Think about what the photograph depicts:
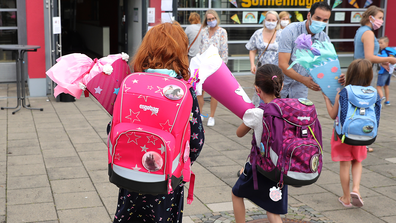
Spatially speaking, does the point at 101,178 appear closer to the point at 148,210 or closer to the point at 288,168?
the point at 148,210

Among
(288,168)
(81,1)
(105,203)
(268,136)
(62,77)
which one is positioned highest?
(81,1)

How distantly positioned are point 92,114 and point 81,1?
1360 cm

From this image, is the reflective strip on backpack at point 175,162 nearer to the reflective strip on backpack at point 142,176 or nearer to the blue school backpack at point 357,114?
the reflective strip on backpack at point 142,176

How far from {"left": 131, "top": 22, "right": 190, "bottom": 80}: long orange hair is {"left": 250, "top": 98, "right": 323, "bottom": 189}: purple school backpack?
2.33ft

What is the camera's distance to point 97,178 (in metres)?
4.81

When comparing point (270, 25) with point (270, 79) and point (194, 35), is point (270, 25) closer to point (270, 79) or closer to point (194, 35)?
point (194, 35)

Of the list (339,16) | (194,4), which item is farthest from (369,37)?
(339,16)

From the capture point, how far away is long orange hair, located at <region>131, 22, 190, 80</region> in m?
2.47

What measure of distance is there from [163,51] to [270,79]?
2.97 feet

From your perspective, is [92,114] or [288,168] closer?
[288,168]

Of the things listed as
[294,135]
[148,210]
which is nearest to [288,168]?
[294,135]

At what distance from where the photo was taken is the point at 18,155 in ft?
18.2

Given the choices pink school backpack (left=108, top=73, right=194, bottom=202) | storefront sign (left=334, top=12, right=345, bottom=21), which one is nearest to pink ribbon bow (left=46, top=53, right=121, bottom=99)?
pink school backpack (left=108, top=73, right=194, bottom=202)

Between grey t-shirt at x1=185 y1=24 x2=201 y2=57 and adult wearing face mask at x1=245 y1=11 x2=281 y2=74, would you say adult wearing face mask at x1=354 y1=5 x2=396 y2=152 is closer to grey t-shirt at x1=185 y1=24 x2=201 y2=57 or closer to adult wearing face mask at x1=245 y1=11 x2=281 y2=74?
adult wearing face mask at x1=245 y1=11 x2=281 y2=74
